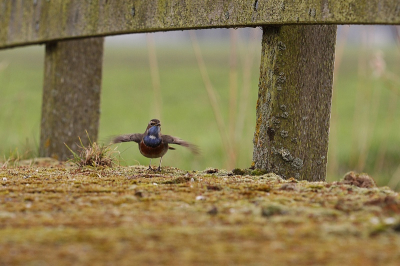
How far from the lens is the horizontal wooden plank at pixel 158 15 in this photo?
245 centimetres

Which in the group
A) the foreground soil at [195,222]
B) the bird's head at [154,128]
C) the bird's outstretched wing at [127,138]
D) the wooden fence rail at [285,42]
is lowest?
the foreground soil at [195,222]

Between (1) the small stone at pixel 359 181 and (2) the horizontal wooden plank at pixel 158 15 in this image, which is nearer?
(2) the horizontal wooden plank at pixel 158 15

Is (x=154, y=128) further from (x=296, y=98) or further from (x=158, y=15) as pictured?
(x=296, y=98)

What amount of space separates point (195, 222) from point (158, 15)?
65.7 inches

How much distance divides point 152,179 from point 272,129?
0.66m

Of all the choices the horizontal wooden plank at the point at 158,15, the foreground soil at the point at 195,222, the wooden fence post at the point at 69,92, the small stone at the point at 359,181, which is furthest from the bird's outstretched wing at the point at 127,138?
the small stone at the point at 359,181

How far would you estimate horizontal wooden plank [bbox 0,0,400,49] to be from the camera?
96.3 inches

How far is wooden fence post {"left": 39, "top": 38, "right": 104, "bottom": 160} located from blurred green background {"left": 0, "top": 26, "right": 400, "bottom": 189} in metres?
0.23

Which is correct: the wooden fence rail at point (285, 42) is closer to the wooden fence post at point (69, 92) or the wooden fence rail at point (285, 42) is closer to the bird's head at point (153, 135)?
the wooden fence post at point (69, 92)

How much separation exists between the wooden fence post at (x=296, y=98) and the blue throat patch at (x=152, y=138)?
1.16 metres

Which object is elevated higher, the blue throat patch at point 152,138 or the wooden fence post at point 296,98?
the wooden fence post at point 296,98

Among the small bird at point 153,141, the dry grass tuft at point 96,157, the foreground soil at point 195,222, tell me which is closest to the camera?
the foreground soil at point 195,222

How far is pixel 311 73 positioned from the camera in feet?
9.26

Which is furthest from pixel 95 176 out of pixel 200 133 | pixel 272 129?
pixel 200 133
